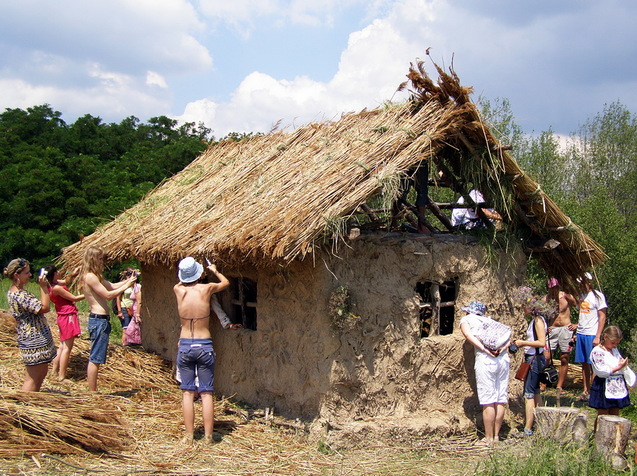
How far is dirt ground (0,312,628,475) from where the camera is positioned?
205 inches

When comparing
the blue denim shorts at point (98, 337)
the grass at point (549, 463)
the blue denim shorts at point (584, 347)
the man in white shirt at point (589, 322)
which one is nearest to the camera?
the grass at point (549, 463)

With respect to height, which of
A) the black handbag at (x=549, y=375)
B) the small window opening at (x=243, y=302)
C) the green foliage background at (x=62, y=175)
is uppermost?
the green foliage background at (x=62, y=175)

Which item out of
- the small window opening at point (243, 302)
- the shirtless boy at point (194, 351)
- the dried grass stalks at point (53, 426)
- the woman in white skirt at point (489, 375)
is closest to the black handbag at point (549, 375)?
the woman in white skirt at point (489, 375)

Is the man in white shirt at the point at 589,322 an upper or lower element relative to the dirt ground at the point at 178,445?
upper

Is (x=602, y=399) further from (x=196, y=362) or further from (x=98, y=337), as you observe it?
(x=98, y=337)

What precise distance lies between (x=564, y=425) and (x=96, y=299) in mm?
5137

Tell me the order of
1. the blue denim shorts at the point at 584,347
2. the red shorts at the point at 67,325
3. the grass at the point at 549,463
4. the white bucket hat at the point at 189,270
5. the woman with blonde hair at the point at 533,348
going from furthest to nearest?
1. the blue denim shorts at the point at 584,347
2. the red shorts at the point at 67,325
3. the woman with blonde hair at the point at 533,348
4. the white bucket hat at the point at 189,270
5. the grass at the point at 549,463

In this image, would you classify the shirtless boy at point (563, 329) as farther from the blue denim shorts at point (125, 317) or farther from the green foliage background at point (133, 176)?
the blue denim shorts at point (125, 317)

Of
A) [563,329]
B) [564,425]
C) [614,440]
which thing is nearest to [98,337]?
[564,425]

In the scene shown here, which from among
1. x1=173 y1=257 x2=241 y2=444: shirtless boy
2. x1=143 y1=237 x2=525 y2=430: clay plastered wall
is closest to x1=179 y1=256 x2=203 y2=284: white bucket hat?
x1=173 y1=257 x2=241 y2=444: shirtless boy

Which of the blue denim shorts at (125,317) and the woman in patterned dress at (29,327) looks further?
the blue denim shorts at (125,317)

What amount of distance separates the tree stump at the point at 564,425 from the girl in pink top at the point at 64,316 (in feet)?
17.8

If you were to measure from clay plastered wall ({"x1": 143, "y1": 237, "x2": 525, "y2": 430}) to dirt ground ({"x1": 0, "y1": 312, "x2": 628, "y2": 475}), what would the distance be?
256 millimetres

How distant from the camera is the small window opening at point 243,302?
23.8 ft
